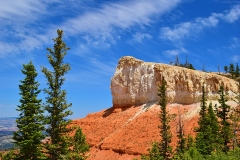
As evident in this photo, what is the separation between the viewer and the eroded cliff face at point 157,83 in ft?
226

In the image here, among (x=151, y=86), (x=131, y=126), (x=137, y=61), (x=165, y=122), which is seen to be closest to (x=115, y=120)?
(x=131, y=126)

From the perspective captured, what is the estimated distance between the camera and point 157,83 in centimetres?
7012

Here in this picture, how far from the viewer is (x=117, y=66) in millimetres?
81812

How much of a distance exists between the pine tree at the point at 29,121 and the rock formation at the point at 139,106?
1238 inches

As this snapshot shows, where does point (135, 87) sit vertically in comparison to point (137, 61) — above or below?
below

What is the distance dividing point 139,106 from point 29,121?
50.5m

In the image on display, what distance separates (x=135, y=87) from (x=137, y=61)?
7301 millimetres

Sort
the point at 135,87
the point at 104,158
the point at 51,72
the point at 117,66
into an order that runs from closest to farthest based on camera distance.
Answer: the point at 51,72, the point at 104,158, the point at 135,87, the point at 117,66

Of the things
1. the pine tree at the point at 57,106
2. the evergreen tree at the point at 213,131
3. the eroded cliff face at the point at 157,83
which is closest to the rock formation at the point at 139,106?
the eroded cliff face at the point at 157,83

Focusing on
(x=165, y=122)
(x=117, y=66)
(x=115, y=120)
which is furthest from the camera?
(x=117, y=66)

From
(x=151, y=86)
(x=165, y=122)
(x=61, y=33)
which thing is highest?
(x=151, y=86)

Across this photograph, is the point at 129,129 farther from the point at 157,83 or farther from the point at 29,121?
the point at 29,121

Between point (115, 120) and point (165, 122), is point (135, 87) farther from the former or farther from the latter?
point (165, 122)

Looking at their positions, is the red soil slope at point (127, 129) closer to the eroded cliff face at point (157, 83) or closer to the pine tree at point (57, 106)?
the eroded cliff face at point (157, 83)
